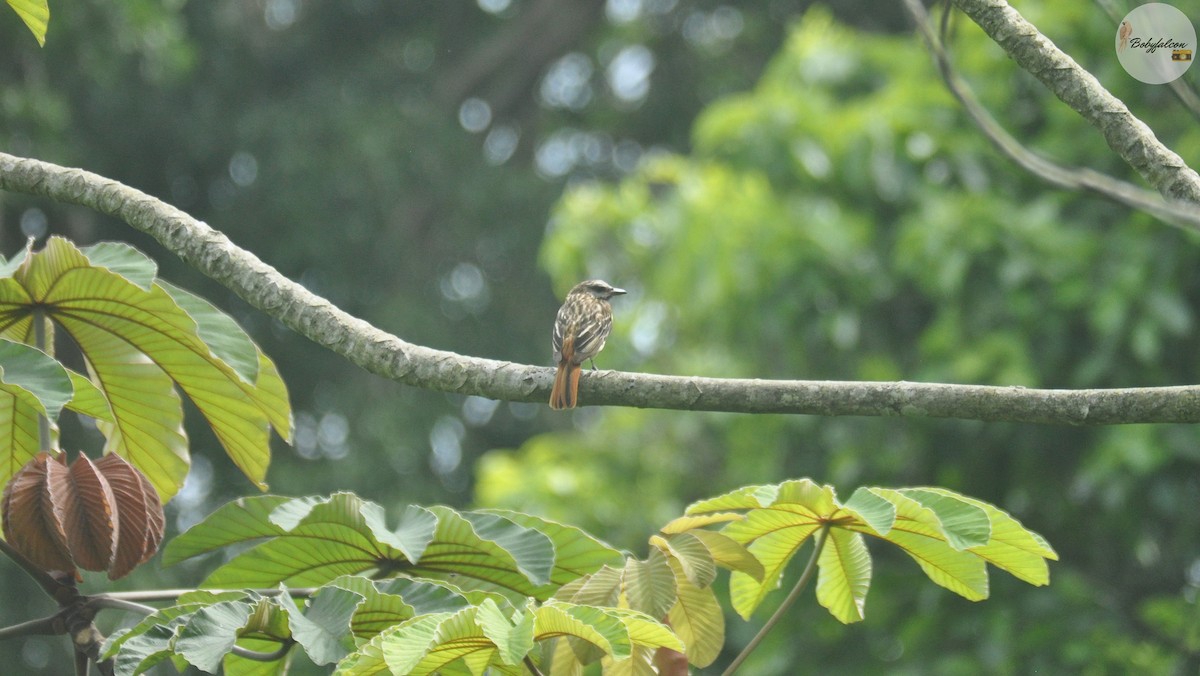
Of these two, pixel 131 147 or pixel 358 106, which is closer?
pixel 131 147

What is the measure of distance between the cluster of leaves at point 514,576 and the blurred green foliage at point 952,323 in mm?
3485

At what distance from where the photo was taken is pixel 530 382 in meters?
2.55

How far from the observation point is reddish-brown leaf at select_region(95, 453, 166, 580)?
231 centimetres

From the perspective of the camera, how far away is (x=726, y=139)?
732 centimetres

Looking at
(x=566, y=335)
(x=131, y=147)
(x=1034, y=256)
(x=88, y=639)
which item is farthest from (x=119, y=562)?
(x=131, y=147)

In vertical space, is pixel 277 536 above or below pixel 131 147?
below

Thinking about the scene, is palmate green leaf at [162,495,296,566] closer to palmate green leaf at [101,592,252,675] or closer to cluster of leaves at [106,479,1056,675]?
cluster of leaves at [106,479,1056,675]

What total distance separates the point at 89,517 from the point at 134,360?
500 mm

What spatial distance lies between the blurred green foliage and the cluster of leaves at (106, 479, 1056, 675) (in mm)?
3485

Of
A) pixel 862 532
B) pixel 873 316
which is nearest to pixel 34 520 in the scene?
pixel 862 532

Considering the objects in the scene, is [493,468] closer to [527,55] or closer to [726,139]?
[726,139]

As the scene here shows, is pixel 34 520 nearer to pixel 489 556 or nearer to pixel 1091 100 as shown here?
pixel 489 556

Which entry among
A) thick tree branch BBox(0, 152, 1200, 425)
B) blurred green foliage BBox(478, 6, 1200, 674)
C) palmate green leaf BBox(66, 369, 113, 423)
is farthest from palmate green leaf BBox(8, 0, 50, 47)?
blurred green foliage BBox(478, 6, 1200, 674)

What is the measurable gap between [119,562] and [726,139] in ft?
17.9
